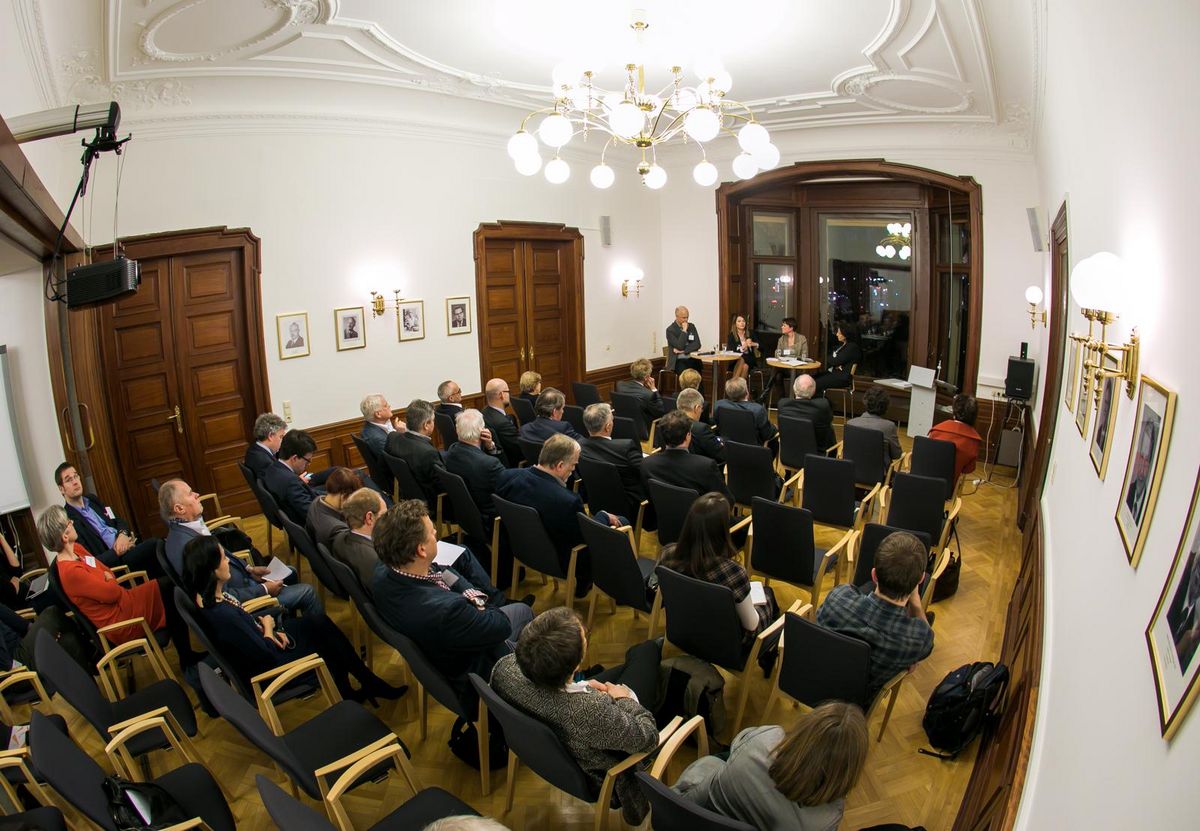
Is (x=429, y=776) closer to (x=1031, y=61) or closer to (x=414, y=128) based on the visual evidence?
(x=1031, y=61)

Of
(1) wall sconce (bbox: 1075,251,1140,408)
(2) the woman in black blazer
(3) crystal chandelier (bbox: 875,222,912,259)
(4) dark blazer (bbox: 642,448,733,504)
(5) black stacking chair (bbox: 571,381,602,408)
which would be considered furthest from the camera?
(3) crystal chandelier (bbox: 875,222,912,259)

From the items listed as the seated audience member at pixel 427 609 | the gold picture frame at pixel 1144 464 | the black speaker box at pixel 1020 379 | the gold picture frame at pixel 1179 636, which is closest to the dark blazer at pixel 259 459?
the seated audience member at pixel 427 609

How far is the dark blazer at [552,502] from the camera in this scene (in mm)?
4375

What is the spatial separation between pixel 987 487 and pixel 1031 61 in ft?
13.9

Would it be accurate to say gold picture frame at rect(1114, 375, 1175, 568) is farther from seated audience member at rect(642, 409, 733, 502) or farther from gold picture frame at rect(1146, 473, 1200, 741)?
seated audience member at rect(642, 409, 733, 502)

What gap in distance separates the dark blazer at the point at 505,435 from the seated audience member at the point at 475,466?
1.01 meters

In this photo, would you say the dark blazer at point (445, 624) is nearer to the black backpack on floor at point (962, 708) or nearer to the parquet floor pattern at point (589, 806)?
the parquet floor pattern at point (589, 806)

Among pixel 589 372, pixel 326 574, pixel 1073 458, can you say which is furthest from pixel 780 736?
pixel 589 372

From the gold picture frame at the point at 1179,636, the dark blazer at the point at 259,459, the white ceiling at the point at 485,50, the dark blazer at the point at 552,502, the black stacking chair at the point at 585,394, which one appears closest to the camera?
the gold picture frame at the point at 1179,636

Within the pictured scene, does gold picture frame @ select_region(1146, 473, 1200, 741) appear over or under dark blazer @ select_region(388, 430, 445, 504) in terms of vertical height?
over

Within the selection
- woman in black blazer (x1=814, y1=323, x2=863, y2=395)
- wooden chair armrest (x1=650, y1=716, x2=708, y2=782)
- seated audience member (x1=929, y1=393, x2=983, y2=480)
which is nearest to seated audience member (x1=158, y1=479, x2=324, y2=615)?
wooden chair armrest (x1=650, y1=716, x2=708, y2=782)

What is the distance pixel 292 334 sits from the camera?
7.16m

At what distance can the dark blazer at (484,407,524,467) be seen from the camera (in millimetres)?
6223

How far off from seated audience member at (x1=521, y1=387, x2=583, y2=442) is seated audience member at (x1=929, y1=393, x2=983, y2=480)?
3062 mm
